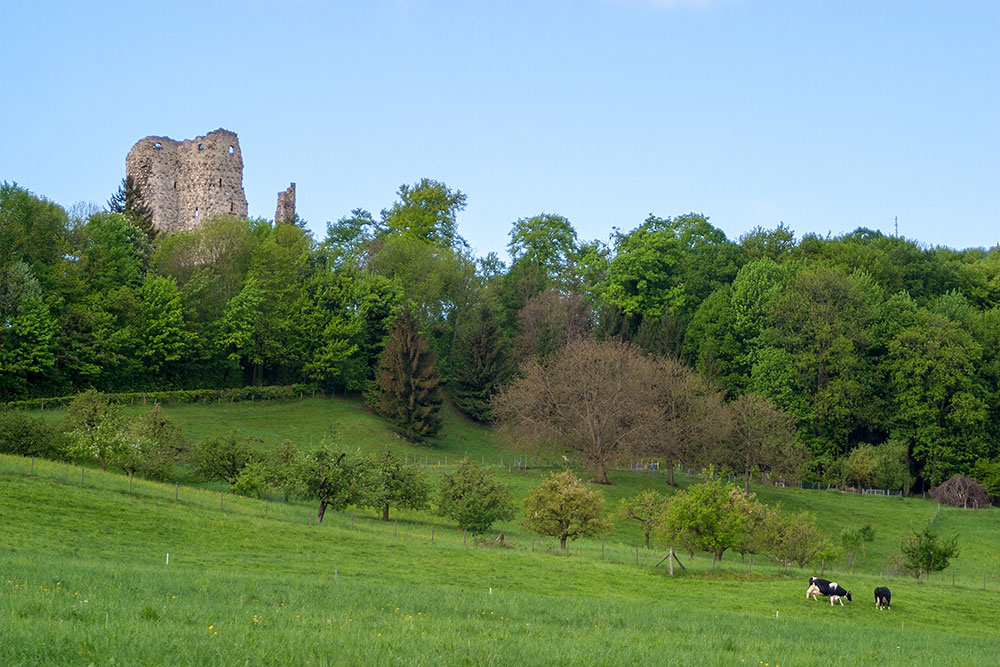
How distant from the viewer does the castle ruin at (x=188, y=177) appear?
9550 centimetres

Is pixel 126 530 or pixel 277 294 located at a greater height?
pixel 277 294

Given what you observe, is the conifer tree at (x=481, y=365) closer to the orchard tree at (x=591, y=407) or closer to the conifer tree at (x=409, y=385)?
the conifer tree at (x=409, y=385)

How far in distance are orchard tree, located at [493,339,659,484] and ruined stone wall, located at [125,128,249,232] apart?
43.4m

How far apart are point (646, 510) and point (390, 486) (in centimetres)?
1388

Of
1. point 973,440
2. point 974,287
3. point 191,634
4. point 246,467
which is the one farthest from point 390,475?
point 974,287

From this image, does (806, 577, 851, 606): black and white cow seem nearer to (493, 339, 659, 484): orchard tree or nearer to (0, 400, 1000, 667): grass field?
(0, 400, 1000, 667): grass field

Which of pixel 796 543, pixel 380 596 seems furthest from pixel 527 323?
pixel 380 596

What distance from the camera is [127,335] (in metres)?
70.9

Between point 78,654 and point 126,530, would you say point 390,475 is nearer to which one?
point 126,530

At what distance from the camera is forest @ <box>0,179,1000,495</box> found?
232ft

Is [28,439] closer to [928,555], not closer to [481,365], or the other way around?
A: [481,365]

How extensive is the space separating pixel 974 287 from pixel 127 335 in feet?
263

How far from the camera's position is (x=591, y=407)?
217 feet

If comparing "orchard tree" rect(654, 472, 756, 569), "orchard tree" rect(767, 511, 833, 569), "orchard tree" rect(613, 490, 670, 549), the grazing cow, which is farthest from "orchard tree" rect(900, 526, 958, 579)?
the grazing cow
